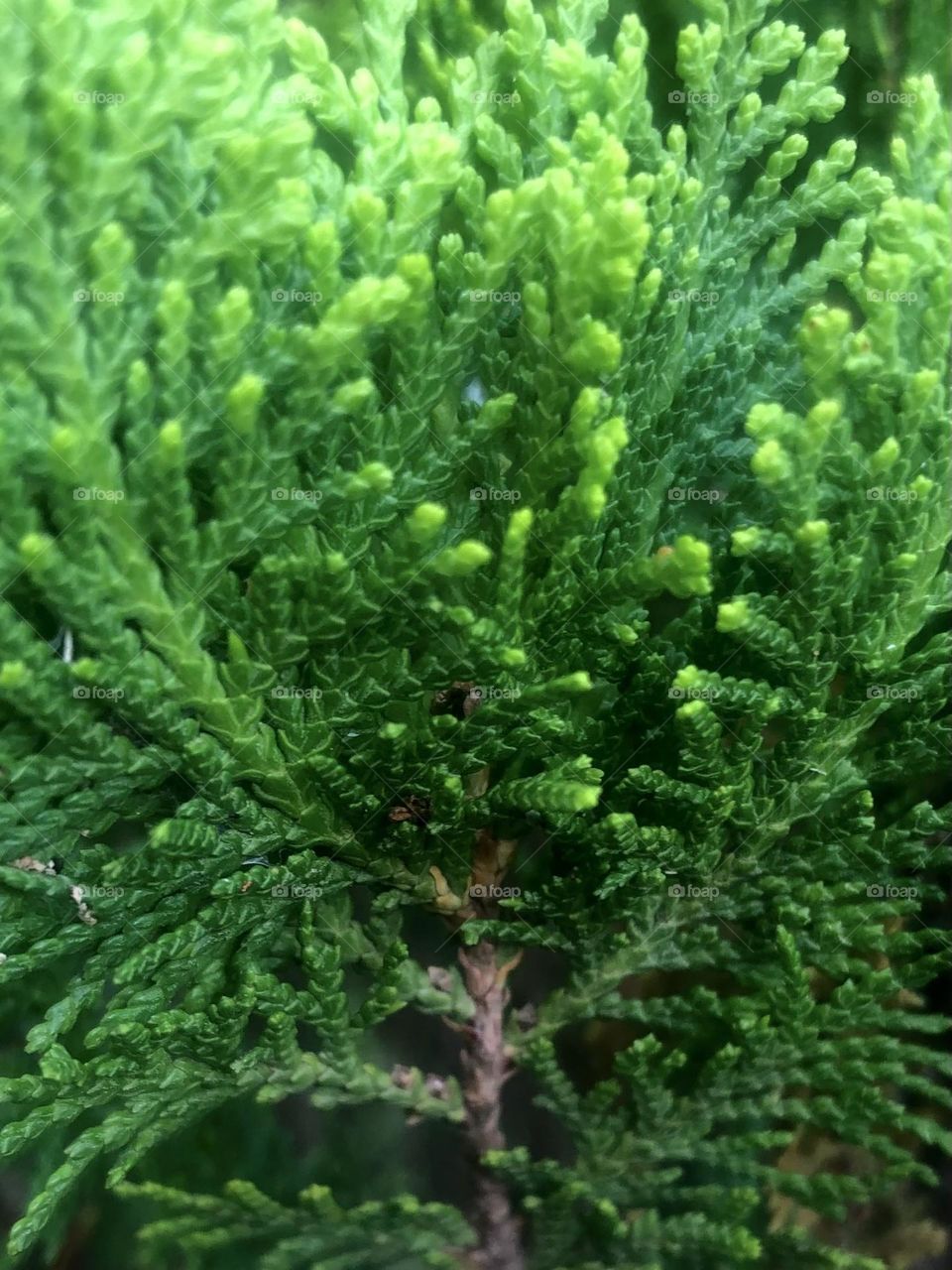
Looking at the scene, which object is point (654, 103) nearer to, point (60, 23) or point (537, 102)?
point (537, 102)

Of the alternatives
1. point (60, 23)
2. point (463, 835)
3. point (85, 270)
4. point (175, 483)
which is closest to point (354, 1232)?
point (463, 835)

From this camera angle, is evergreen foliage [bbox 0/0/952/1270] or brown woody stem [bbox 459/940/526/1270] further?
brown woody stem [bbox 459/940/526/1270]

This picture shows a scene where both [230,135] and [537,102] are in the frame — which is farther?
[537,102]

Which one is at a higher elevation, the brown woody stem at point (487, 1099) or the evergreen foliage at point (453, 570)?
the evergreen foliage at point (453, 570)

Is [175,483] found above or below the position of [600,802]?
above

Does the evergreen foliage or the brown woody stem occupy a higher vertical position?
the evergreen foliage
